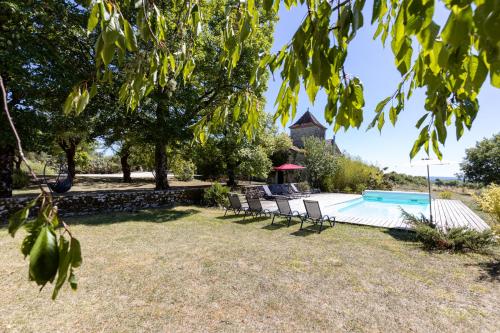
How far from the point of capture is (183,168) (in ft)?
96.9

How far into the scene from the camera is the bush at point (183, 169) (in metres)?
27.9

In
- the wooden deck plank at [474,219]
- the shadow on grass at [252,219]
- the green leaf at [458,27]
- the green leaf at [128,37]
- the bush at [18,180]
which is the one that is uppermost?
the green leaf at [128,37]

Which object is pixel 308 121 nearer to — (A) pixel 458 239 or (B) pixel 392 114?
(A) pixel 458 239

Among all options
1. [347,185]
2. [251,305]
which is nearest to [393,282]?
[251,305]

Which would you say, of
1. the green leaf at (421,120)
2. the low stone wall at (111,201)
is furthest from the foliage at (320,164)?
the green leaf at (421,120)

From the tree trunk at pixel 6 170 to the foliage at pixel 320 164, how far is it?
21712 mm

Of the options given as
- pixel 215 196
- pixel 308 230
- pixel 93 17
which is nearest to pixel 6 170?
pixel 215 196

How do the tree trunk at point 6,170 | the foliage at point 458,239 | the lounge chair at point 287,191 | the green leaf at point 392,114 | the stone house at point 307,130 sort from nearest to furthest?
the green leaf at point 392,114 < the foliage at point 458,239 < the tree trunk at point 6,170 < the lounge chair at point 287,191 < the stone house at point 307,130

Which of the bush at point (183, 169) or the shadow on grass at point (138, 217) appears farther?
the bush at point (183, 169)

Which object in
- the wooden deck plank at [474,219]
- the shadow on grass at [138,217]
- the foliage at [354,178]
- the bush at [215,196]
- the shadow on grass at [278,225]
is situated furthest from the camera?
the foliage at [354,178]

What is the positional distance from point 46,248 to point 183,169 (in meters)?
29.8

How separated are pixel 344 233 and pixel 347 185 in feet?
56.1

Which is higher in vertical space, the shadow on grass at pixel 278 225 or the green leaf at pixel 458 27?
the green leaf at pixel 458 27

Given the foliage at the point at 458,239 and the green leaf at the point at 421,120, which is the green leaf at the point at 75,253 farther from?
the foliage at the point at 458,239
